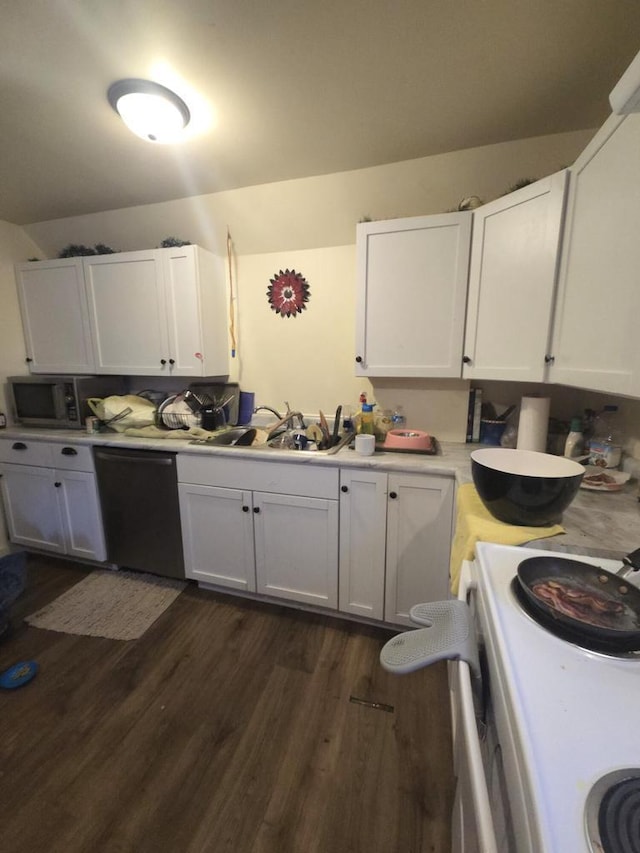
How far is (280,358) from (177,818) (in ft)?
6.90

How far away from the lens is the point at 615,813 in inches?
13.6

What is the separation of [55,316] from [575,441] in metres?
3.23

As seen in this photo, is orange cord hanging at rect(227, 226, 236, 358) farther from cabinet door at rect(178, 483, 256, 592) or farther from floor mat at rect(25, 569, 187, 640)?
floor mat at rect(25, 569, 187, 640)

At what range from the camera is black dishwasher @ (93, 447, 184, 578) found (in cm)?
189

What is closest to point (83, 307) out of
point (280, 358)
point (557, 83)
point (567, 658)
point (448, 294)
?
point (280, 358)

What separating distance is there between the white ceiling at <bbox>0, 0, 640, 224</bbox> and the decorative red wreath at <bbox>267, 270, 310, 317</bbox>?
57 centimetres

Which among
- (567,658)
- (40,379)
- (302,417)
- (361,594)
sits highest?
(40,379)

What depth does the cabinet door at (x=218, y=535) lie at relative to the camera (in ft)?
5.90

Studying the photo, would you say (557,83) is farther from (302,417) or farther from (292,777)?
(292,777)

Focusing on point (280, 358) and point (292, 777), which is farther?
point (280, 358)

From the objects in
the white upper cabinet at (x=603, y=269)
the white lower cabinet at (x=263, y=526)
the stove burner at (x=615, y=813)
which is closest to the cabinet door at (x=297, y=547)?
the white lower cabinet at (x=263, y=526)

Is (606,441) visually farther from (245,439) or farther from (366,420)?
(245,439)

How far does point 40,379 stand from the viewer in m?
2.19

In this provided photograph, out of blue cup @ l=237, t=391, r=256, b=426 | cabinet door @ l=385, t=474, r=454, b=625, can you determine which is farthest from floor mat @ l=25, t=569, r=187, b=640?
cabinet door @ l=385, t=474, r=454, b=625
